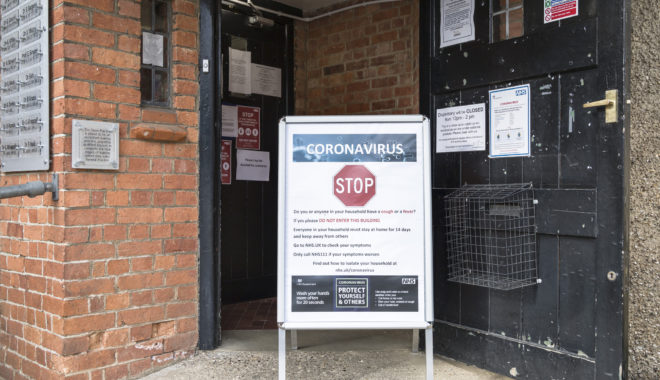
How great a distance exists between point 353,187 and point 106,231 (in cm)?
126

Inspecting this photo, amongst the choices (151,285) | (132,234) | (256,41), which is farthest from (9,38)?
(256,41)

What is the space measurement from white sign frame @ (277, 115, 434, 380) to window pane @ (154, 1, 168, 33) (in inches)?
38.8

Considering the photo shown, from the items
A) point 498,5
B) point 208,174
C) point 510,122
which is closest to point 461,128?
point 510,122

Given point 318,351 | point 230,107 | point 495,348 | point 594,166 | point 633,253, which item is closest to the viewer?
point 594,166

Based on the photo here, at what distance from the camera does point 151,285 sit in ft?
9.48

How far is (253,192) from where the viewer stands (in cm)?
460

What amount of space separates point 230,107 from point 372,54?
1.28m

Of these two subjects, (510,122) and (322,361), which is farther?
(322,361)

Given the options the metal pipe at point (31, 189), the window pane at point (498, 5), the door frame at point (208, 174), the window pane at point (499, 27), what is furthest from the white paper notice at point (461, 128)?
the metal pipe at point (31, 189)

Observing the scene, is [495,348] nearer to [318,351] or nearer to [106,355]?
[318,351]

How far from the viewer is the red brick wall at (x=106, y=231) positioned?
259 cm

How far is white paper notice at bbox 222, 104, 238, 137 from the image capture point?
4.37m

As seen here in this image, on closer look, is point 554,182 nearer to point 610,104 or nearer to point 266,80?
point 610,104

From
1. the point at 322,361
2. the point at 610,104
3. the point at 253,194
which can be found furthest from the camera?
the point at 253,194
